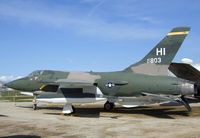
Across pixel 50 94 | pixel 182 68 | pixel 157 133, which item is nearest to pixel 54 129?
pixel 157 133

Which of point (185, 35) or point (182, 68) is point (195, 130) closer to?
point (185, 35)

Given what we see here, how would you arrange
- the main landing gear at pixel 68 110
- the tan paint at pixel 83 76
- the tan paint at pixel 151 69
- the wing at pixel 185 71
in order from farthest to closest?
the wing at pixel 185 71, the tan paint at pixel 83 76, the tan paint at pixel 151 69, the main landing gear at pixel 68 110

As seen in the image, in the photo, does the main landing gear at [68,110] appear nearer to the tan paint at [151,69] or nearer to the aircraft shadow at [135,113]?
the aircraft shadow at [135,113]

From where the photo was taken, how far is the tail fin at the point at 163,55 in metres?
23.4

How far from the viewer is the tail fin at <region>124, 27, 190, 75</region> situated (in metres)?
23.4

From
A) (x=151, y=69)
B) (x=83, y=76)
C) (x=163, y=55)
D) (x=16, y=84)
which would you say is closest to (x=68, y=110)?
(x=83, y=76)

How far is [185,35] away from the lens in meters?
23.7

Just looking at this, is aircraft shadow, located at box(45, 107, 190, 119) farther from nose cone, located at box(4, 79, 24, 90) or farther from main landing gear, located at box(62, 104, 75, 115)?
nose cone, located at box(4, 79, 24, 90)

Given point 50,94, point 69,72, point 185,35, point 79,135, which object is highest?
point 185,35

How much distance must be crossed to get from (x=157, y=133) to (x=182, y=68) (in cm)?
1853

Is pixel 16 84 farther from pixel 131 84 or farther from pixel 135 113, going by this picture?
pixel 135 113

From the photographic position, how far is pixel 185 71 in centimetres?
3144

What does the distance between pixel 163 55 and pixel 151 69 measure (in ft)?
4.09

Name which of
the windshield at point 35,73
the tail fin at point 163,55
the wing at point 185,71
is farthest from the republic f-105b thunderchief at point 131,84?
the wing at point 185,71
